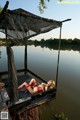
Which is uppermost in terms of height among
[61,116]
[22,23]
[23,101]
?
[22,23]

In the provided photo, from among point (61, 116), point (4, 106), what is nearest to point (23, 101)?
point (4, 106)

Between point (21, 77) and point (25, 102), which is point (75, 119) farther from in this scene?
point (25, 102)

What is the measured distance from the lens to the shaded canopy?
172 inches

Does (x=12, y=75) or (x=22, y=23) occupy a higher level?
(x=22, y=23)

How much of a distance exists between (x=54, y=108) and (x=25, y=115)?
170 inches

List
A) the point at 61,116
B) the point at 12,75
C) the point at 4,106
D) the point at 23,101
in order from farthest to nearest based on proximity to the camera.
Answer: the point at 61,116
the point at 23,101
the point at 12,75
the point at 4,106

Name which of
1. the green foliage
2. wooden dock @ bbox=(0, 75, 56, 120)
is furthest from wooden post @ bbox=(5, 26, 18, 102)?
the green foliage

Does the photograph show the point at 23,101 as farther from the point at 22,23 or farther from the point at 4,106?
the point at 22,23

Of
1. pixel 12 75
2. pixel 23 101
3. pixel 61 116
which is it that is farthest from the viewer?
pixel 61 116

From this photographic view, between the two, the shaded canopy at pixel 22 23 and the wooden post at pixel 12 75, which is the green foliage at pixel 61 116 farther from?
the shaded canopy at pixel 22 23

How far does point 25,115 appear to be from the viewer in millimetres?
6117

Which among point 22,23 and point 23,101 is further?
point 22,23

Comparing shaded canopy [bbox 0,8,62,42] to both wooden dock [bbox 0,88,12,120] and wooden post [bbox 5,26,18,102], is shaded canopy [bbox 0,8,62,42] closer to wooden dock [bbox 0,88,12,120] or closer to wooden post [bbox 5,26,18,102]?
wooden post [bbox 5,26,18,102]

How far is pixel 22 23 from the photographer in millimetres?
5352
